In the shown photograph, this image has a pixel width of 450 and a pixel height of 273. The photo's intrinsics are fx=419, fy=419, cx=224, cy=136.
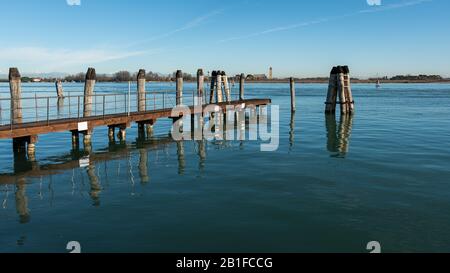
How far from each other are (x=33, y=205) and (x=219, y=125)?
668 inches

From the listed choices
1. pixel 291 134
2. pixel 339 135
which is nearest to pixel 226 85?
pixel 291 134

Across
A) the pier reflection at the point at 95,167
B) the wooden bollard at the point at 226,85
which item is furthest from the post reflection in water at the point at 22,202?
the wooden bollard at the point at 226,85

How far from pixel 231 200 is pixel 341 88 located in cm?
2220

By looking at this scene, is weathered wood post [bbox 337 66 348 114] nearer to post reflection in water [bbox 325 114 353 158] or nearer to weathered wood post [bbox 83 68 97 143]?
post reflection in water [bbox 325 114 353 158]

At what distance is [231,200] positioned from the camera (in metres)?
9.88

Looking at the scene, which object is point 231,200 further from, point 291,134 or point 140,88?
point 140,88

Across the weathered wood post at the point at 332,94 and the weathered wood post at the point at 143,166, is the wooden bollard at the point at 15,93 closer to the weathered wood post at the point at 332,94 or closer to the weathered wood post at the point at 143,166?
the weathered wood post at the point at 143,166

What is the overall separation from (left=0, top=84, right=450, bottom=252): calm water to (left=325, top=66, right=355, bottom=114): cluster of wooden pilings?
1275 cm

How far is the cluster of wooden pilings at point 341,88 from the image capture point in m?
29.5

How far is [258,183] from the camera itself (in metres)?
11.4

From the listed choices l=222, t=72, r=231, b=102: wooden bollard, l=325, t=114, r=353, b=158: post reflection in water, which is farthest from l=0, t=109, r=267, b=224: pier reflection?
l=222, t=72, r=231, b=102: wooden bollard

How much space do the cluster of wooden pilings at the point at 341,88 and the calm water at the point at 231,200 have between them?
12.8 meters

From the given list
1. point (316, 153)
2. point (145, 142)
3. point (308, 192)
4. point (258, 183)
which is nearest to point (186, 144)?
point (145, 142)

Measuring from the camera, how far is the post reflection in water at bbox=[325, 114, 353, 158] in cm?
1680
